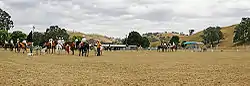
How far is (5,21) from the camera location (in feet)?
349

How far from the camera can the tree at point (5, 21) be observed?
341 ft

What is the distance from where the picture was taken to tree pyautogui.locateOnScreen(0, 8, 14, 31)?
341 feet

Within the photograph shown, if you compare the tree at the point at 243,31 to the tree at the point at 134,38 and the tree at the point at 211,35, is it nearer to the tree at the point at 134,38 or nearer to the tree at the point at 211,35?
the tree at the point at 211,35

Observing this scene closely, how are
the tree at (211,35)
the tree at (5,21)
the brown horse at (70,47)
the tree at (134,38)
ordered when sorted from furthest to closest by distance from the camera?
the tree at (211,35) → the tree at (134,38) → the tree at (5,21) → the brown horse at (70,47)

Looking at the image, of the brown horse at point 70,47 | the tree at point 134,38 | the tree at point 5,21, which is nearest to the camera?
the brown horse at point 70,47

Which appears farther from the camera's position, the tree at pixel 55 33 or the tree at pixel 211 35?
the tree at pixel 211 35

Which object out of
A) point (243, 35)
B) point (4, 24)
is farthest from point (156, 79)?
point (243, 35)

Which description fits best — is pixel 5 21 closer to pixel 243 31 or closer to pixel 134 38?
pixel 134 38

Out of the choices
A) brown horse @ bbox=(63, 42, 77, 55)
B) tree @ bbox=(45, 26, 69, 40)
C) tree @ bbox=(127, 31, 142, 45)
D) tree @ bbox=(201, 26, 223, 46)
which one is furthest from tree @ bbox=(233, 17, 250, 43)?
brown horse @ bbox=(63, 42, 77, 55)

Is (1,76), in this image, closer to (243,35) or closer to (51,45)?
(51,45)

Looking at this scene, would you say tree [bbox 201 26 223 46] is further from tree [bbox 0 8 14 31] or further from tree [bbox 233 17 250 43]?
tree [bbox 0 8 14 31]

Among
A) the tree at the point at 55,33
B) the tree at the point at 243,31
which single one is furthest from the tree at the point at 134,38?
the tree at the point at 243,31

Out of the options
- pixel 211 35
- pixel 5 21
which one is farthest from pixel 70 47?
pixel 211 35

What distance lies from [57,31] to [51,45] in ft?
282
